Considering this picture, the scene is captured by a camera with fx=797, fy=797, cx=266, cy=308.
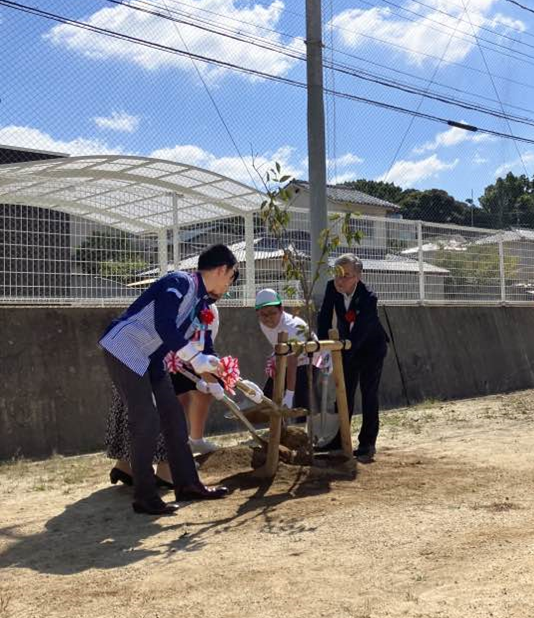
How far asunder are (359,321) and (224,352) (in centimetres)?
269

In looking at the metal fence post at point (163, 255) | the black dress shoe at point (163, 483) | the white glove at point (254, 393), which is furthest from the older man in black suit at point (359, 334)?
the metal fence post at point (163, 255)

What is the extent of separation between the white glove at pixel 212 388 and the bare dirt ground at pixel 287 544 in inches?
24.9

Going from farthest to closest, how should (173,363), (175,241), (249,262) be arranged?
(249,262) < (175,241) < (173,363)

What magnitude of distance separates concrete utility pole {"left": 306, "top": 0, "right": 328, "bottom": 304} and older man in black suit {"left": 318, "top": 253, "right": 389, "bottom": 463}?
209cm

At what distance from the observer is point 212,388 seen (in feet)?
18.2

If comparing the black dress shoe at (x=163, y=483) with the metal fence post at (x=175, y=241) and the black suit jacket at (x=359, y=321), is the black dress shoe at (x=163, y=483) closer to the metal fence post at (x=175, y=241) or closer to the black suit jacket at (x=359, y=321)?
the black suit jacket at (x=359, y=321)

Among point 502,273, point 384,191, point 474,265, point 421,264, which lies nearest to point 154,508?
point 421,264

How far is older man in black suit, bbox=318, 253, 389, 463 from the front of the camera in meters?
6.64

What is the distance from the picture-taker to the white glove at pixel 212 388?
5535 mm

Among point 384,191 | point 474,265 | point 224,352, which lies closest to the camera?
point 224,352

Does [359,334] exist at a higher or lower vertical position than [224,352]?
higher

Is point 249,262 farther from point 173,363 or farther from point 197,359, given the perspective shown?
point 197,359

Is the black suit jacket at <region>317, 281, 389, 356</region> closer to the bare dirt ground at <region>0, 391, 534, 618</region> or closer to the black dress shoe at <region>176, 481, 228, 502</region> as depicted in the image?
the bare dirt ground at <region>0, 391, 534, 618</region>

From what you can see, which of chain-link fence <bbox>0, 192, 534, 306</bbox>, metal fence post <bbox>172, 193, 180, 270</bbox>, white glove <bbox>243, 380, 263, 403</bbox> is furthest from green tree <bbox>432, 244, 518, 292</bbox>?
white glove <bbox>243, 380, 263, 403</bbox>
